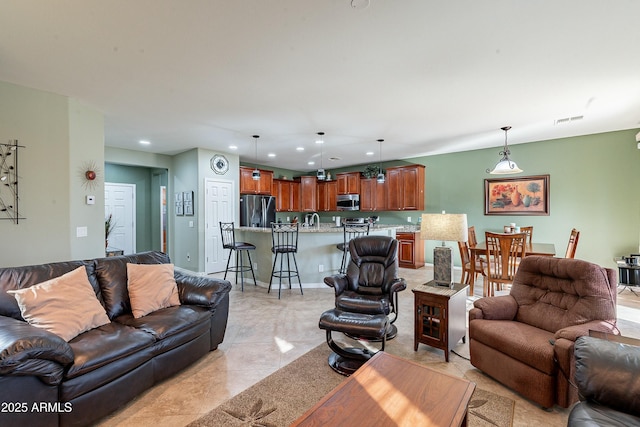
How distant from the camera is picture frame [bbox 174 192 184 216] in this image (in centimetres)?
633

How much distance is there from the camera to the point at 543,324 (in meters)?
2.31

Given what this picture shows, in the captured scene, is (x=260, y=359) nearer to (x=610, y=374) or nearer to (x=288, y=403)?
(x=288, y=403)

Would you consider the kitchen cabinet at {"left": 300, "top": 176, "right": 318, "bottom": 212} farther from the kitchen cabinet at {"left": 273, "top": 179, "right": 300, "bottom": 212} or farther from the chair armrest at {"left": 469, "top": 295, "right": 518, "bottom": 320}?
→ the chair armrest at {"left": 469, "top": 295, "right": 518, "bottom": 320}

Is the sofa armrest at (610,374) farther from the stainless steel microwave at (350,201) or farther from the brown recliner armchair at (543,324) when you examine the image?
the stainless steel microwave at (350,201)

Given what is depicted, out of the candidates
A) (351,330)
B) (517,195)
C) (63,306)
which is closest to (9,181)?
(63,306)

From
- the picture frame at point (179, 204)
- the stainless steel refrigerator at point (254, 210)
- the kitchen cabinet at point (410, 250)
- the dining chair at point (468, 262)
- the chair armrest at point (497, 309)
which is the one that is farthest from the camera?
the stainless steel refrigerator at point (254, 210)

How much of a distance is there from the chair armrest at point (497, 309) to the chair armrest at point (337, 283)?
132cm

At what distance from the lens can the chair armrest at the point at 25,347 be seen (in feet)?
4.81

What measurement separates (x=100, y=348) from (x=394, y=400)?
181cm

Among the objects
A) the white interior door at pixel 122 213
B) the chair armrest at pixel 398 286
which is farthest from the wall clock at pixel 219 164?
the chair armrest at pixel 398 286

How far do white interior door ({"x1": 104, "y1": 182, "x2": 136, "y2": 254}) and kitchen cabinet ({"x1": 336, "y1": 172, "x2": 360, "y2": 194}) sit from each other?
5.26 metres

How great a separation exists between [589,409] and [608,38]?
2.57 metres

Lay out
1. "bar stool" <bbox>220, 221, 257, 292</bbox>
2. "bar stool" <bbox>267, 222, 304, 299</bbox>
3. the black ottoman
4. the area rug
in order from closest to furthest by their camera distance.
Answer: the area rug, the black ottoman, "bar stool" <bbox>267, 222, 304, 299</bbox>, "bar stool" <bbox>220, 221, 257, 292</bbox>

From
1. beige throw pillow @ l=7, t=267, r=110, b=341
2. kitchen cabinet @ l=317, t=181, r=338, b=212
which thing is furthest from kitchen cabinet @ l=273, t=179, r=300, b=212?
beige throw pillow @ l=7, t=267, r=110, b=341
